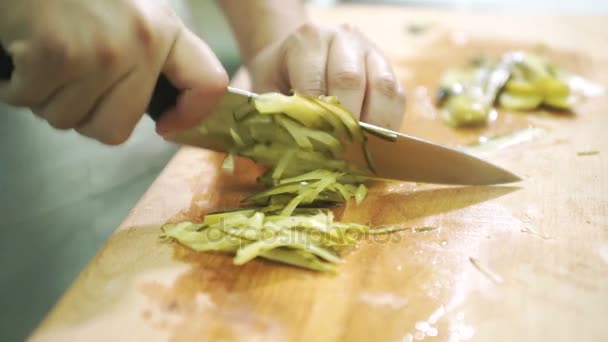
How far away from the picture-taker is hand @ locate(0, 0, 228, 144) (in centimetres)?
91

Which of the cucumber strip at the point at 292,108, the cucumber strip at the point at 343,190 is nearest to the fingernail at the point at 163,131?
the cucumber strip at the point at 292,108

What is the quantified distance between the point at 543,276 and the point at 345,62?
2.36 ft

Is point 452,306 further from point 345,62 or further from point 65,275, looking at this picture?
point 65,275

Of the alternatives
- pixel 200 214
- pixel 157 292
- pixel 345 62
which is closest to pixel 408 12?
pixel 345 62

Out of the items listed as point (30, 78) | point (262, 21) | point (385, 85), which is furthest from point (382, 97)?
point (30, 78)

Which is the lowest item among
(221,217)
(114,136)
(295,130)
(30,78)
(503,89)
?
(503,89)

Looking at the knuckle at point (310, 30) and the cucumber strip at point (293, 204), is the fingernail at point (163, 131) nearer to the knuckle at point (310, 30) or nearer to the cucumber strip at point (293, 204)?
the cucumber strip at point (293, 204)

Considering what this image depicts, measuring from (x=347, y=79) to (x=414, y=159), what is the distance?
276 mm

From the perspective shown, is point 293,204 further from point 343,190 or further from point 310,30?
point 310,30

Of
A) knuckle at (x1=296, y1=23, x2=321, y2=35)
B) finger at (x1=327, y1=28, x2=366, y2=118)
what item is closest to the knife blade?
finger at (x1=327, y1=28, x2=366, y2=118)

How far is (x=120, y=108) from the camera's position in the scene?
105cm

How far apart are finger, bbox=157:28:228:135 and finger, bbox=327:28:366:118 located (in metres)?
0.37

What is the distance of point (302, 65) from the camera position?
57.9 inches

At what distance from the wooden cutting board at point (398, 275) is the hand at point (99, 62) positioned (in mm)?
319
